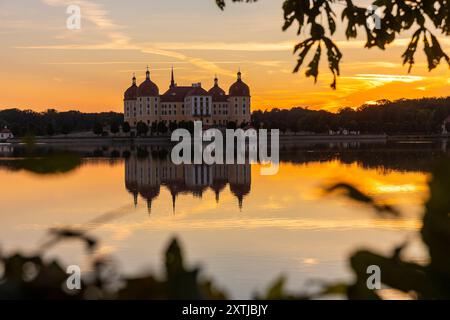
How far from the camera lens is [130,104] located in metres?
106

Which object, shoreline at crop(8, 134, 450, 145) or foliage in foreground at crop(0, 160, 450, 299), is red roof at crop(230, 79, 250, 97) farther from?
foliage in foreground at crop(0, 160, 450, 299)

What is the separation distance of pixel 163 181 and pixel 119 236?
20565mm

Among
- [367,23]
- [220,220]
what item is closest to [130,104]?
[220,220]

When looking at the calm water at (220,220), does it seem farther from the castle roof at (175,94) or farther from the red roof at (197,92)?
the castle roof at (175,94)

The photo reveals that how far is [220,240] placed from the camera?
15.8 m

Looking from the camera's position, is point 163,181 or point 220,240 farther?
point 163,181

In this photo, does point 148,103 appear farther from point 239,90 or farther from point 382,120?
point 382,120

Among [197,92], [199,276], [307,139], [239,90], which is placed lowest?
[307,139]

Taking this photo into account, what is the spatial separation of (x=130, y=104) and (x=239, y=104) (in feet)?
55.3

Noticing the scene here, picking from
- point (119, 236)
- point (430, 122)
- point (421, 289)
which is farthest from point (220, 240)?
point (430, 122)

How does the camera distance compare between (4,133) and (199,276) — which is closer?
(199,276)
